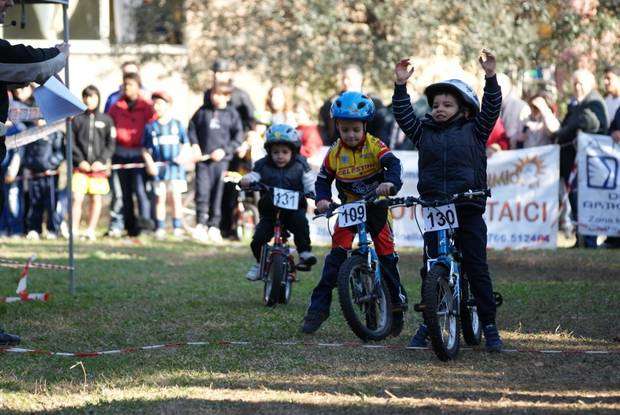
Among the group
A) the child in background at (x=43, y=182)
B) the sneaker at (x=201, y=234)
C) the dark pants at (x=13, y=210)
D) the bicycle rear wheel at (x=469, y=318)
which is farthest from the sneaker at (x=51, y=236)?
the bicycle rear wheel at (x=469, y=318)

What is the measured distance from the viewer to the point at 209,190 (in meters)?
18.4

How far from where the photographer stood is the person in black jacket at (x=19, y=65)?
28.6ft

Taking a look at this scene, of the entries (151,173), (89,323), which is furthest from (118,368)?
(151,173)

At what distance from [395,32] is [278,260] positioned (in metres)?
10.5

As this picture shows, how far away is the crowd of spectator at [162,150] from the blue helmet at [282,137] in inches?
231

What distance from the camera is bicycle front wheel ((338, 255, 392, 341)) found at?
877 cm

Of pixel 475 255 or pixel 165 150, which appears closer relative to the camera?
pixel 475 255

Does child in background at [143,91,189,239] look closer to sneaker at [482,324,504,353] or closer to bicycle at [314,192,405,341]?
bicycle at [314,192,405,341]

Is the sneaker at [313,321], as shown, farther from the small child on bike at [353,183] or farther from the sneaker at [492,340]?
the sneaker at [492,340]

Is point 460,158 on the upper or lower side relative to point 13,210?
upper

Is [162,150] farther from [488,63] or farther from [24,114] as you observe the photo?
[488,63]

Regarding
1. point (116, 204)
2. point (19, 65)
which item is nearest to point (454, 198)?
point (19, 65)

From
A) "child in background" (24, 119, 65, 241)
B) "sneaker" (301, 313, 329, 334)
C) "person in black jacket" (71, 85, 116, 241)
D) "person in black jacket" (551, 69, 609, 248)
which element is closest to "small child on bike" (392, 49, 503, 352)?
"sneaker" (301, 313, 329, 334)

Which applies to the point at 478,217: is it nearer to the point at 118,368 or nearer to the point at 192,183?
the point at 118,368
